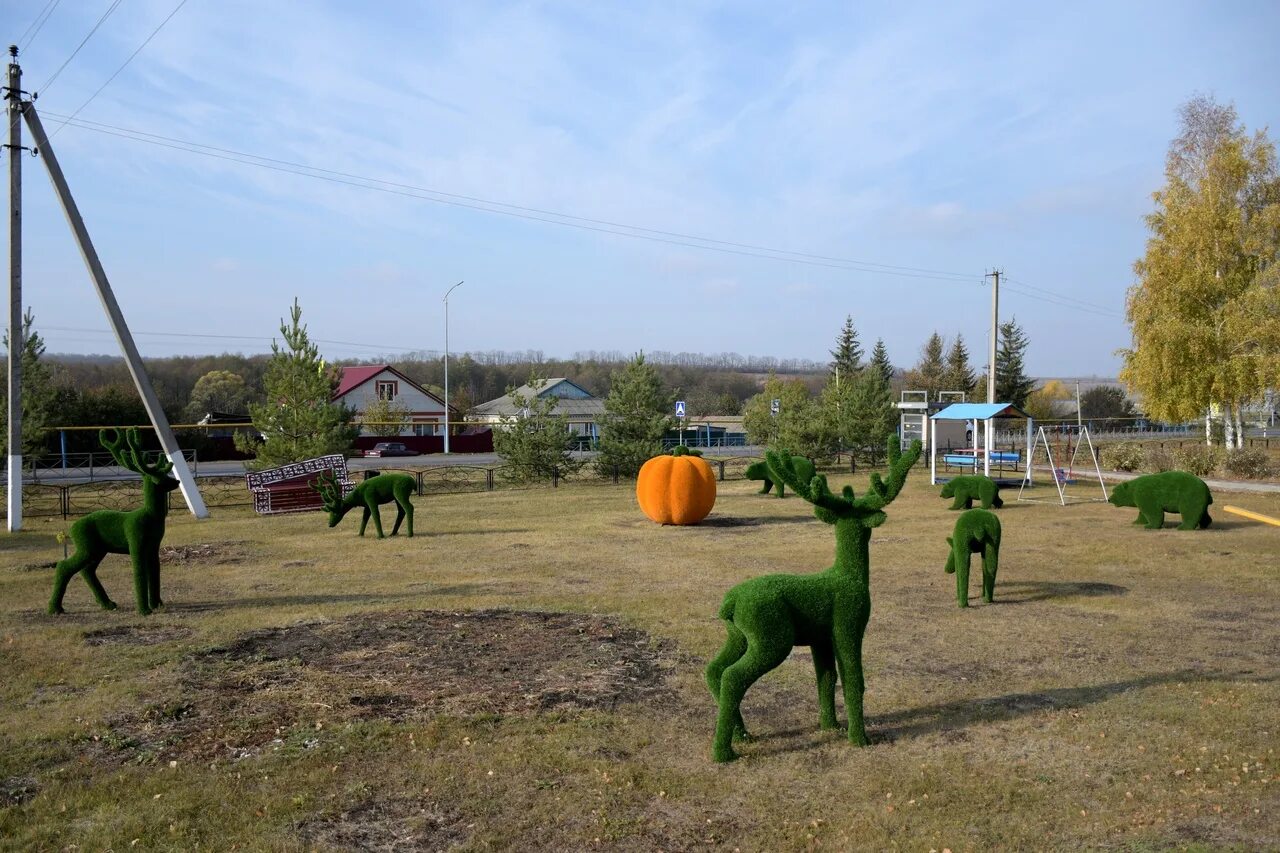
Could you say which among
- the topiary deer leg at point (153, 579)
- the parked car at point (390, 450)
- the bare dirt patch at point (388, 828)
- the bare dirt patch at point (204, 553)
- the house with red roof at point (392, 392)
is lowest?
the bare dirt patch at point (388, 828)

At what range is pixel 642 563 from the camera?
14305 millimetres

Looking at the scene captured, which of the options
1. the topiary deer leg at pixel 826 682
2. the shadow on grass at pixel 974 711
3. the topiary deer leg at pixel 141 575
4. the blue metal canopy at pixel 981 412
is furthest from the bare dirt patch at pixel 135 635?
the blue metal canopy at pixel 981 412

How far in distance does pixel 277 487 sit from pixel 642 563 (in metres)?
11.7

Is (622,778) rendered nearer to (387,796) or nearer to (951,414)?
(387,796)

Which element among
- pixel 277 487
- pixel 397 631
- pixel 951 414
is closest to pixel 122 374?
pixel 277 487

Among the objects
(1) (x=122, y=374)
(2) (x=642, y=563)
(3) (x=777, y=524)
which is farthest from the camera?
(1) (x=122, y=374)

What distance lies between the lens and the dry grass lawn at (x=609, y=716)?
5.36m

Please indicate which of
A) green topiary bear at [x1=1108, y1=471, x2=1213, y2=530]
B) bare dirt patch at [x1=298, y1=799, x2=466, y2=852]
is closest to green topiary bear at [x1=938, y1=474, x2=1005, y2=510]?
green topiary bear at [x1=1108, y1=471, x2=1213, y2=530]

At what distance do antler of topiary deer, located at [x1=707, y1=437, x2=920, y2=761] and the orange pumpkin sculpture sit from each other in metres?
11.7

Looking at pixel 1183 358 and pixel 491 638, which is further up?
pixel 1183 358

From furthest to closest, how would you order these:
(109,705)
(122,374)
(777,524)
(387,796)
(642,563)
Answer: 1. (122,374)
2. (777,524)
3. (642,563)
4. (109,705)
5. (387,796)

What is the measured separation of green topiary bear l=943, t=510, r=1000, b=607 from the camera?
11039 millimetres

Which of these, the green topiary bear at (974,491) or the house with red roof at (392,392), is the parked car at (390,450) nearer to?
the house with red roof at (392,392)

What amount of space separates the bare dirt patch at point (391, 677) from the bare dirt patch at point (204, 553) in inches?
225
